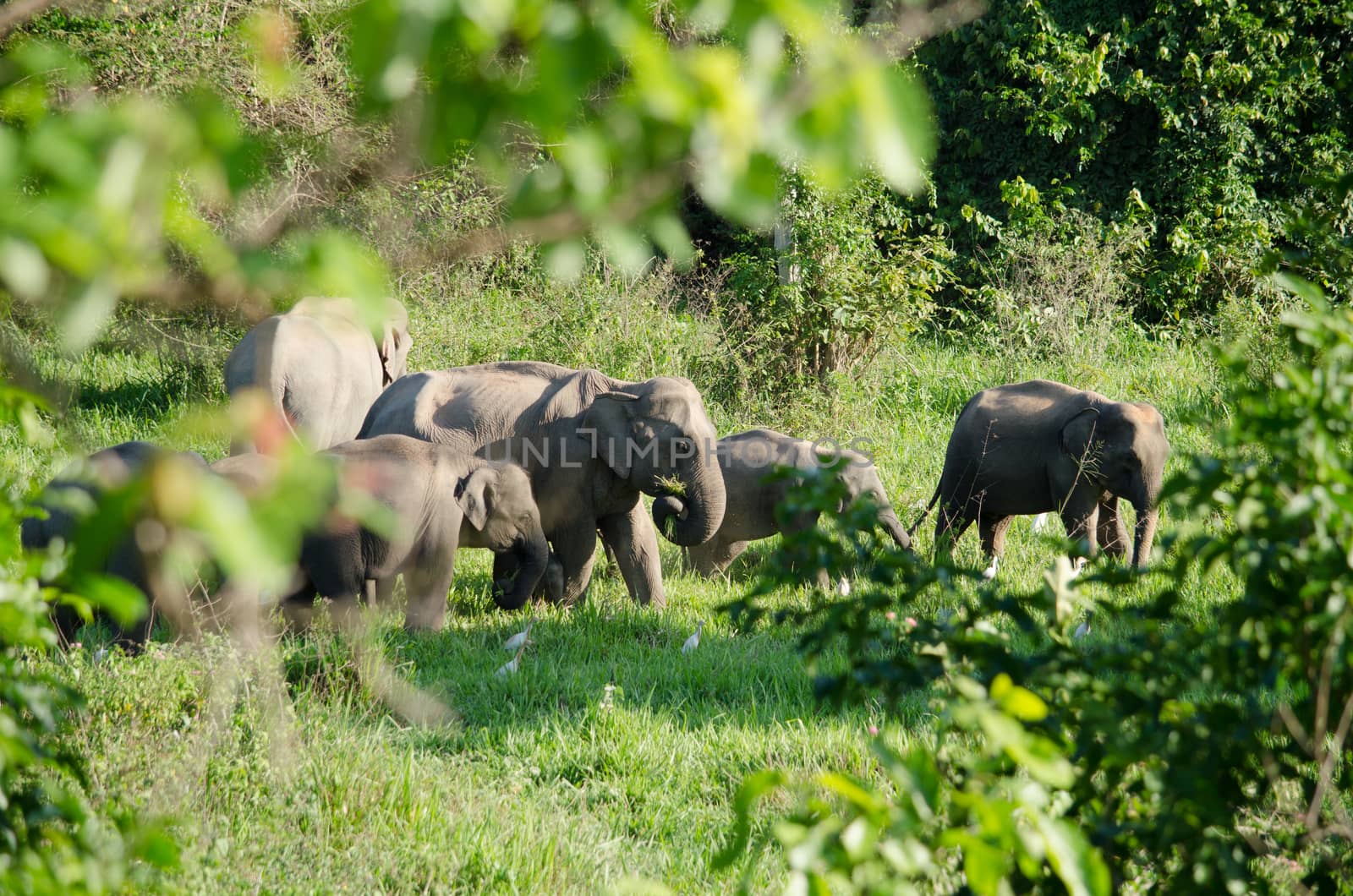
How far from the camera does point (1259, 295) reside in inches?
569

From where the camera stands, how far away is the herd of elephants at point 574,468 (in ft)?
22.0

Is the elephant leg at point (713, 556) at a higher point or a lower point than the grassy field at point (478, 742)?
lower

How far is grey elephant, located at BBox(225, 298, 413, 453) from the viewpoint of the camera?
8695mm

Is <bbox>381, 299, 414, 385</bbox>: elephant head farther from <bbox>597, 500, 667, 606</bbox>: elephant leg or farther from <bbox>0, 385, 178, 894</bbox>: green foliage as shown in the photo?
<bbox>0, 385, 178, 894</bbox>: green foliage

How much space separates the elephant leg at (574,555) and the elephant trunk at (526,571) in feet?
1.93

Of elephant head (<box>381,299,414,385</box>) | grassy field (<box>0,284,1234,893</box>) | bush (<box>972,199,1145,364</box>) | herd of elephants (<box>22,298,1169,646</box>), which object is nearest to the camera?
grassy field (<box>0,284,1234,893</box>)

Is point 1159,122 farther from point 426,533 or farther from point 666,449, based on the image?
point 426,533

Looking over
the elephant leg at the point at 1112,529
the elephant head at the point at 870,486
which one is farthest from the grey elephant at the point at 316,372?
the elephant leg at the point at 1112,529

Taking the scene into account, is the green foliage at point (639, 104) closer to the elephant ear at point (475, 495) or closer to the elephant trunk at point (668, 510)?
the elephant ear at point (475, 495)

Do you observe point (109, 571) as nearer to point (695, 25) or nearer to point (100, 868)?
point (100, 868)

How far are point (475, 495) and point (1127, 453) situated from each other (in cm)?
428

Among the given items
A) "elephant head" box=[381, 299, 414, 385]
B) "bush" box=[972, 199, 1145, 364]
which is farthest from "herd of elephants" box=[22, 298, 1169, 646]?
"bush" box=[972, 199, 1145, 364]

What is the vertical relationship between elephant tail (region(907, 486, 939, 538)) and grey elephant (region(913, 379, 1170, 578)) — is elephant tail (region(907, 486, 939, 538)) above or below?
below

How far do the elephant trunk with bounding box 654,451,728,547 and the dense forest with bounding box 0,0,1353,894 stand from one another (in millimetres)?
132
